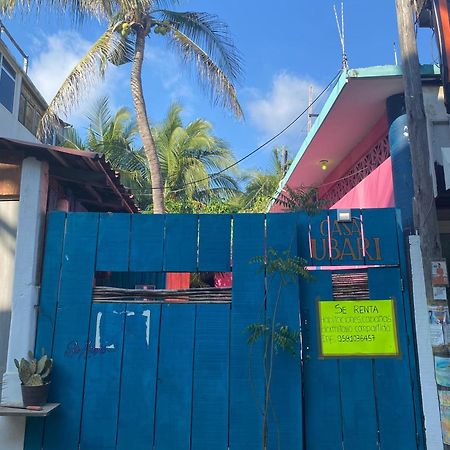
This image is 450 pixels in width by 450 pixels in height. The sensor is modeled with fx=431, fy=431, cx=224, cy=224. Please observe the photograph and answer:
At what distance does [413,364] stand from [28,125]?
13495mm

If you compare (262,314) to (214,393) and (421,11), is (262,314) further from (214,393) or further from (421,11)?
(421,11)

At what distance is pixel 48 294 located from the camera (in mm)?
4953

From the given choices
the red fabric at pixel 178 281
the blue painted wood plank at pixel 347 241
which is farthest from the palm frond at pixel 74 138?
the blue painted wood plank at pixel 347 241

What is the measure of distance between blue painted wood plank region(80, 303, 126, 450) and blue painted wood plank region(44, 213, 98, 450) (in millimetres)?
88

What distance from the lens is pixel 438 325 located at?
161 inches

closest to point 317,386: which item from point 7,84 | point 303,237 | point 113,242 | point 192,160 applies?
point 303,237

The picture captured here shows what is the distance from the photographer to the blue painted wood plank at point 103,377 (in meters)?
4.65

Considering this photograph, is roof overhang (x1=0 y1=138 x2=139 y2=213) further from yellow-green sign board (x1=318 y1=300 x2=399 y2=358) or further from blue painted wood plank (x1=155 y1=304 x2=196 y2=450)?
yellow-green sign board (x1=318 y1=300 x2=399 y2=358)

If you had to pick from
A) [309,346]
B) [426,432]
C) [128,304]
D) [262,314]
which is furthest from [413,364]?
[128,304]

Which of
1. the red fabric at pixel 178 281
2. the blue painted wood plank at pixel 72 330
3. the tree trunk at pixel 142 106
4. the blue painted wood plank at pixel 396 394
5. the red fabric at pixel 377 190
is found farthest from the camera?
the tree trunk at pixel 142 106

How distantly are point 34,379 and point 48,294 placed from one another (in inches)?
36.6

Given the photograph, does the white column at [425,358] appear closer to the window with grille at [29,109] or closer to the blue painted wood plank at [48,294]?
the blue painted wood plank at [48,294]

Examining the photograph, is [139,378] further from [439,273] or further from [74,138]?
[74,138]

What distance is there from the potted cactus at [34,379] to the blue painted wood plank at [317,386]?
9.14 feet
